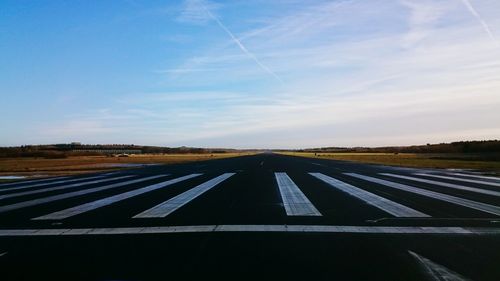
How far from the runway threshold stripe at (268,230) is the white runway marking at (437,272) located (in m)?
2.00

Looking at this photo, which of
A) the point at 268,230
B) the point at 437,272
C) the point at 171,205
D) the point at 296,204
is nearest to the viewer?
the point at 437,272

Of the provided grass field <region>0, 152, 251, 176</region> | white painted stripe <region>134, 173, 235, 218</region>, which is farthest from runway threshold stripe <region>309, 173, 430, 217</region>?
grass field <region>0, 152, 251, 176</region>

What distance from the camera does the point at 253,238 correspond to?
24.7ft

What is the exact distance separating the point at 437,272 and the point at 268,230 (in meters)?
3.28

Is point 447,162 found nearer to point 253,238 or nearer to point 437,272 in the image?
point 253,238

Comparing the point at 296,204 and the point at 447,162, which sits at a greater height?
the point at 447,162

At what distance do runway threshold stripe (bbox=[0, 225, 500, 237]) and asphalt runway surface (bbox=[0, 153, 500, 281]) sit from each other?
18 mm

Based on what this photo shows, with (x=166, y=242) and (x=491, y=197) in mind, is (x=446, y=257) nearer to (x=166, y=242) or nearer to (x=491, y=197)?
(x=166, y=242)

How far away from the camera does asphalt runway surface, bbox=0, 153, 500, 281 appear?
5660 millimetres

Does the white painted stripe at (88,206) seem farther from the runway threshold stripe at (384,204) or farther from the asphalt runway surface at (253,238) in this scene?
the runway threshold stripe at (384,204)

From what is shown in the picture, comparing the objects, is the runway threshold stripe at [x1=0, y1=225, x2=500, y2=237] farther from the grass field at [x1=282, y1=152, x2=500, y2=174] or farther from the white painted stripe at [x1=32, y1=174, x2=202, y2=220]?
the grass field at [x1=282, y1=152, x2=500, y2=174]

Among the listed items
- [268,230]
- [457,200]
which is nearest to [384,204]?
[457,200]

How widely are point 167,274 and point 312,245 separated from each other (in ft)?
8.04

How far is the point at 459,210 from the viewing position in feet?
35.1
